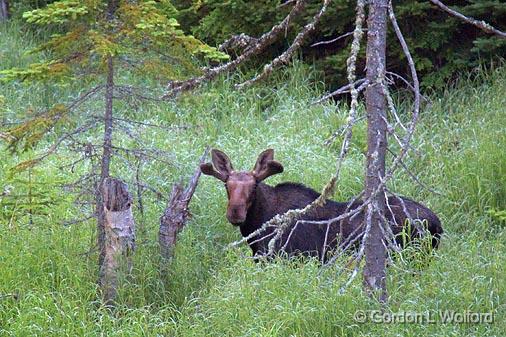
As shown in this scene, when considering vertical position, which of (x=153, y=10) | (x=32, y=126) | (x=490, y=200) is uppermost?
(x=153, y=10)

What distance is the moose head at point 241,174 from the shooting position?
8836 mm

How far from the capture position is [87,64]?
823cm

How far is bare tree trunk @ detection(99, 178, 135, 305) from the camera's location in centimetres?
809

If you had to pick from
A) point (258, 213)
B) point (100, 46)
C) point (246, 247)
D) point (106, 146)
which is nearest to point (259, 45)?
point (100, 46)

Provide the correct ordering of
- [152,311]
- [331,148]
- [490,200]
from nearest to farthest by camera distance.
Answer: [152,311]
[490,200]
[331,148]

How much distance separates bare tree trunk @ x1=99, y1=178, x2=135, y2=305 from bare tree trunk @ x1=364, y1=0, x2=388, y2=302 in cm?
227

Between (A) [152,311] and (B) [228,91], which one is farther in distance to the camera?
(B) [228,91]

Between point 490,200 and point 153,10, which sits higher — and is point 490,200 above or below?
below

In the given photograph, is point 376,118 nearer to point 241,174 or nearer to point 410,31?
point 241,174

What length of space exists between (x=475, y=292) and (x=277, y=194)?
268 centimetres

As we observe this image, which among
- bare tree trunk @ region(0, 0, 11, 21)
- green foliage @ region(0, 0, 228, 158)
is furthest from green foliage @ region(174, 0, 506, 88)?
bare tree trunk @ region(0, 0, 11, 21)

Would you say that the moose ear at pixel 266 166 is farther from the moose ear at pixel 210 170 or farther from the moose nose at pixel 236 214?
Result: the moose nose at pixel 236 214

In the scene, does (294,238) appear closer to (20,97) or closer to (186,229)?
(186,229)

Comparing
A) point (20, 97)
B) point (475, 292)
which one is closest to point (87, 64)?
point (475, 292)
